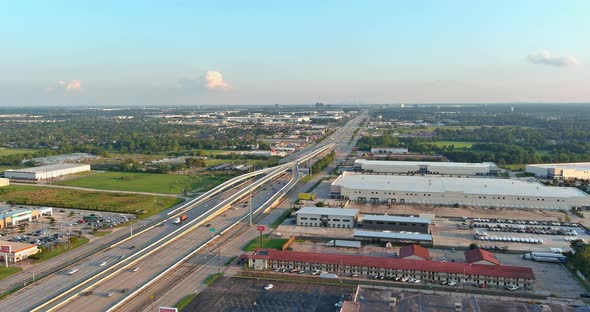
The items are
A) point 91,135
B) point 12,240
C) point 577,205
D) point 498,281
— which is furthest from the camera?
point 91,135

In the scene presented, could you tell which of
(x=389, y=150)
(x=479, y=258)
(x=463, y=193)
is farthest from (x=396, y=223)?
(x=389, y=150)

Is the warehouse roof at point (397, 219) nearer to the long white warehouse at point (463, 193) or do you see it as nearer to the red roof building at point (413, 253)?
the red roof building at point (413, 253)

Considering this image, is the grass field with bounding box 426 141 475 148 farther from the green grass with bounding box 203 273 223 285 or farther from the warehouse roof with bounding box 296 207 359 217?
the green grass with bounding box 203 273 223 285

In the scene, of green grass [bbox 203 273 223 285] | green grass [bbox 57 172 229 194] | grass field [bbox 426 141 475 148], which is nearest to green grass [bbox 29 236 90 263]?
green grass [bbox 203 273 223 285]

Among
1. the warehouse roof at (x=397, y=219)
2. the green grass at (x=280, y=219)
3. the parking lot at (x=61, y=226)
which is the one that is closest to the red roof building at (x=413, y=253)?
the warehouse roof at (x=397, y=219)

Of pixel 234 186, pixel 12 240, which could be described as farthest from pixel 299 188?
pixel 12 240

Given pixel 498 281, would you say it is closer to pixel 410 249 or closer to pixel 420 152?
pixel 410 249
